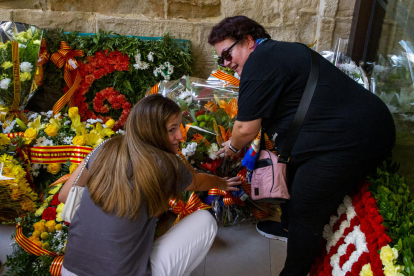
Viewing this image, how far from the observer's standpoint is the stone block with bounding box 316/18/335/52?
2.89 m

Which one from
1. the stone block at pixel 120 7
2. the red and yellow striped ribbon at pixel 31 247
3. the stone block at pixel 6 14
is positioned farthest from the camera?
the stone block at pixel 120 7

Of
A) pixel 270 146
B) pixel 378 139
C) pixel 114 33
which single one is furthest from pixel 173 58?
pixel 378 139

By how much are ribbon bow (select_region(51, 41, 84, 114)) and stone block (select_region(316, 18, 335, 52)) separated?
2170 millimetres

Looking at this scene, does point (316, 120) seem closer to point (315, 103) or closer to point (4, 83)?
point (315, 103)

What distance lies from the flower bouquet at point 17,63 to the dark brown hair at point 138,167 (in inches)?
66.1

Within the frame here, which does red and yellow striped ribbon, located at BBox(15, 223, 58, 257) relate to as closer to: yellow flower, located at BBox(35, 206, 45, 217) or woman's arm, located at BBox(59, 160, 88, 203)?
yellow flower, located at BBox(35, 206, 45, 217)

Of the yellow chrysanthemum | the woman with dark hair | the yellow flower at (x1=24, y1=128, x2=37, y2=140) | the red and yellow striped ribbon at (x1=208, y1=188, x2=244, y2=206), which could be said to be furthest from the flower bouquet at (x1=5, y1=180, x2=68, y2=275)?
Answer: the woman with dark hair

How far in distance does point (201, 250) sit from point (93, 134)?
1176 millimetres

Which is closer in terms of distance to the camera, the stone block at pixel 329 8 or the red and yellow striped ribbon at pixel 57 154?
the red and yellow striped ribbon at pixel 57 154

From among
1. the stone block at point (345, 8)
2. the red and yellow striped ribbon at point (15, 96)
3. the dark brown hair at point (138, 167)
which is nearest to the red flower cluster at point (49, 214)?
the dark brown hair at point (138, 167)

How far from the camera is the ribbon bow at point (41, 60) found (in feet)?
9.28

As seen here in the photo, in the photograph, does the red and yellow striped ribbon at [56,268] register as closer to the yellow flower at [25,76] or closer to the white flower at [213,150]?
the white flower at [213,150]

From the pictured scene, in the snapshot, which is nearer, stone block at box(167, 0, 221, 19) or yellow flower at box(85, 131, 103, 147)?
yellow flower at box(85, 131, 103, 147)

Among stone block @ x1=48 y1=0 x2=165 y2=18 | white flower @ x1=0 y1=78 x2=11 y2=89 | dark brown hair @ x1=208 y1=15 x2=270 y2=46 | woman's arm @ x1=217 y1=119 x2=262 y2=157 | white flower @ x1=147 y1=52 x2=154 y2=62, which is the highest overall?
stone block @ x1=48 y1=0 x2=165 y2=18
